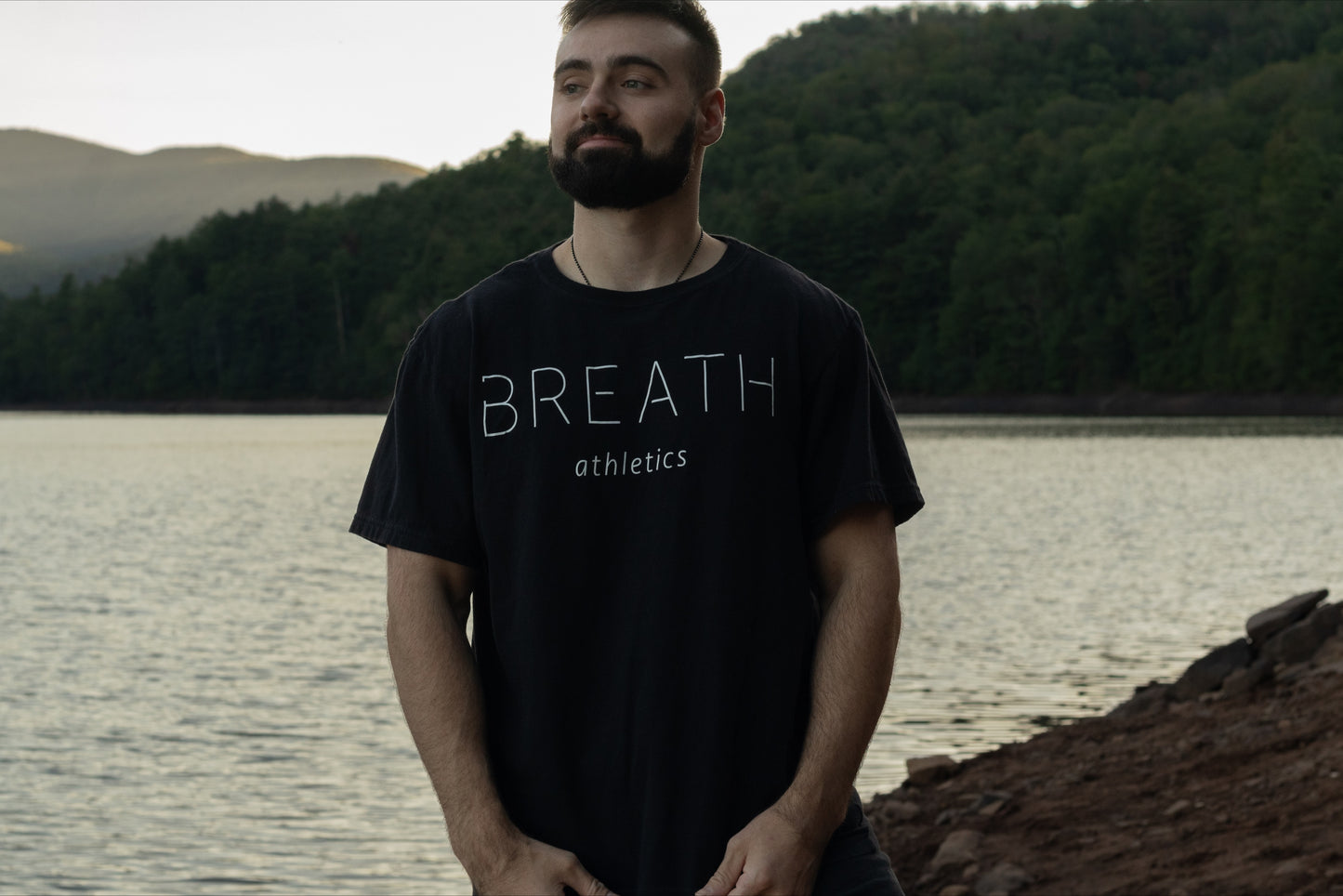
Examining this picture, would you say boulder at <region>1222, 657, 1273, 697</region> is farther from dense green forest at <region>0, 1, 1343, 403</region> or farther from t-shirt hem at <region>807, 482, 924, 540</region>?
dense green forest at <region>0, 1, 1343, 403</region>

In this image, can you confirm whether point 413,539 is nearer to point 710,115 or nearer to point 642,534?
point 642,534

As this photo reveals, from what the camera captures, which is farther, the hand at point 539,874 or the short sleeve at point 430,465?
the short sleeve at point 430,465

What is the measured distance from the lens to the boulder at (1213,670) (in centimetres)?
1162

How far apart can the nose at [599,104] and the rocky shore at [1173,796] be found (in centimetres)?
461

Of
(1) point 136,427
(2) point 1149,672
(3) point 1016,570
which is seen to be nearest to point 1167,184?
(1) point 136,427

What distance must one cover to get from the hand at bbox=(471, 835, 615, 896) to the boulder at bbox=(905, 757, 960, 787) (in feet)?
27.7

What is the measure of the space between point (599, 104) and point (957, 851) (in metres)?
6.24

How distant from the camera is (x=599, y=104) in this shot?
257cm

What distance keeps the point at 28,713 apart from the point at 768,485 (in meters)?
15.3

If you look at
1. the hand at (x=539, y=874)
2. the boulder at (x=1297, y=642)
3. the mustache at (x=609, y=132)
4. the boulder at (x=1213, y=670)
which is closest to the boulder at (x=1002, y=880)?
the boulder at (x=1297, y=642)

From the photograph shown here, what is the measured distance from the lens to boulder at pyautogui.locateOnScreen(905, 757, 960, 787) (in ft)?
35.0

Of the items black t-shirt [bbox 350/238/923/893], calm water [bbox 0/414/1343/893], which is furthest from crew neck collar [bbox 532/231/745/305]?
calm water [bbox 0/414/1343/893]

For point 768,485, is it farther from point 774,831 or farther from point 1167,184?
point 1167,184

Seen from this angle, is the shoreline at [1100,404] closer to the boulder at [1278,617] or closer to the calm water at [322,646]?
the calm water at [322,646]
